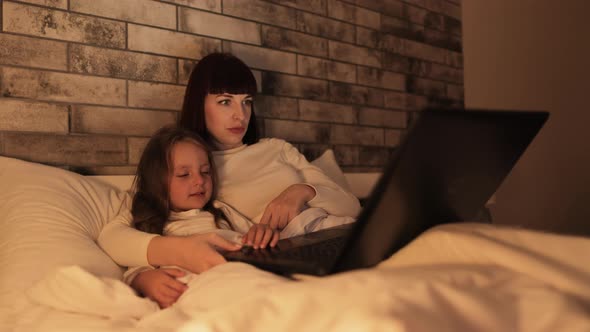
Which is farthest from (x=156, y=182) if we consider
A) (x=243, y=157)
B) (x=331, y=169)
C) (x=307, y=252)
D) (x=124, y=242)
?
(x=331, y=169)

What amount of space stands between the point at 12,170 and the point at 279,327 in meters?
1.06

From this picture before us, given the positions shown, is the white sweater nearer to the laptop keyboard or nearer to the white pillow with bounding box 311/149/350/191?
the white pillow with bounding box 311/149/350/191

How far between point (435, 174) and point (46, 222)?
942 millimetres

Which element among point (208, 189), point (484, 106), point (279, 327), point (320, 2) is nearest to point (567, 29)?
point (484, 106)

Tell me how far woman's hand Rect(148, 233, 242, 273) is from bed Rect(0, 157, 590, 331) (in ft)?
0.37

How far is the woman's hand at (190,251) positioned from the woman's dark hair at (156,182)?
0.16 m

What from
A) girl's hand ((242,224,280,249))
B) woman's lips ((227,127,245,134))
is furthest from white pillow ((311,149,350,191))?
girl's hand ((242,224,280,249))

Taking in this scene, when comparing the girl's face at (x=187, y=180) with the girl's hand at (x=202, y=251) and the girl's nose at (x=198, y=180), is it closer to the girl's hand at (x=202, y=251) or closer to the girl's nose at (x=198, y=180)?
the girl's nose at (x=198, y=180)

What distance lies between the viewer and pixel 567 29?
2.74 metres

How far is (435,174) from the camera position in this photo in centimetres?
68

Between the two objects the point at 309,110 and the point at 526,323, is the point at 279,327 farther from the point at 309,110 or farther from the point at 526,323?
the point at 309,110

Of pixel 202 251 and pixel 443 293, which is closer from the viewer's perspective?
pixel 443 293

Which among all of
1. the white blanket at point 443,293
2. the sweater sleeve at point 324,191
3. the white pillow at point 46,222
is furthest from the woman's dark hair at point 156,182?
the white blanket at point 443,293

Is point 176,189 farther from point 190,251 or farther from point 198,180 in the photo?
point 190,251
